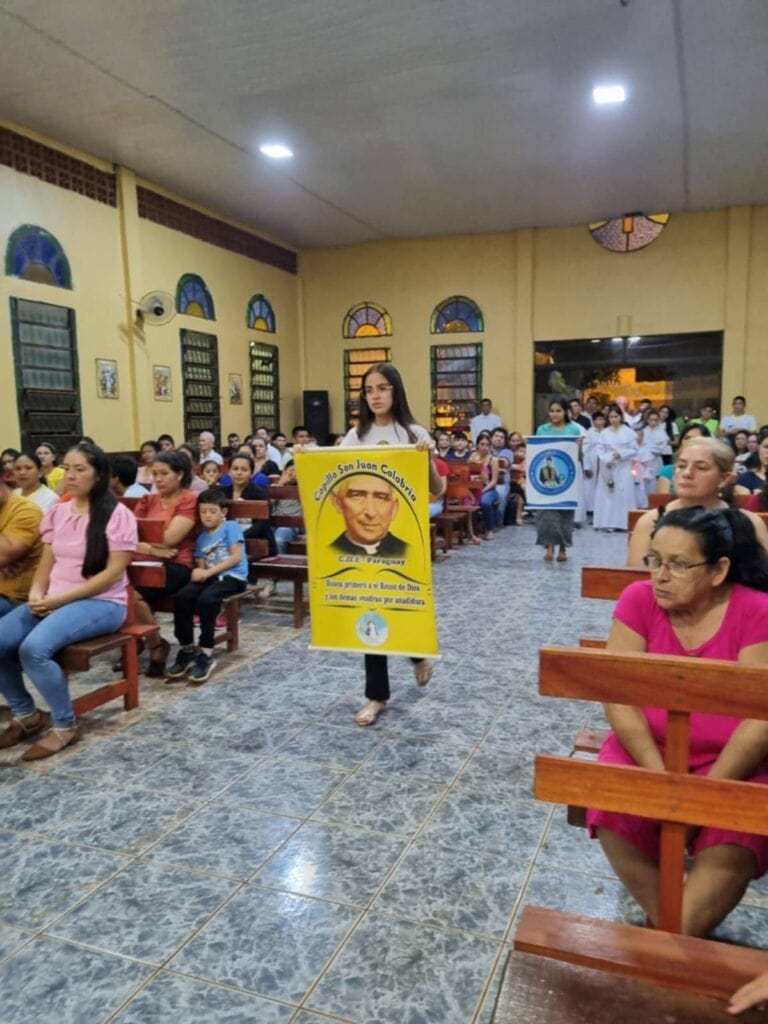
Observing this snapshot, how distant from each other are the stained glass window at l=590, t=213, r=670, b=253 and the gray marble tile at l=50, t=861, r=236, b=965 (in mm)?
12237

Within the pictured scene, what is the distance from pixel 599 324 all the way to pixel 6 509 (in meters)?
11.0

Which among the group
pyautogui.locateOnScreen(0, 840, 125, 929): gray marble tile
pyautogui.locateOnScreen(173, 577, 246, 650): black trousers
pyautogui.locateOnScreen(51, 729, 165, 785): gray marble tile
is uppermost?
pyautogui.locateOnScreen(173, 577, 246, 650): black trousers

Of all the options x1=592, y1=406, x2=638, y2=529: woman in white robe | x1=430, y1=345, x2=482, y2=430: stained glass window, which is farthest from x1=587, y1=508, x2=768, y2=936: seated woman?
x1=430, y1=345, x2=482, y2=430: stained glass window

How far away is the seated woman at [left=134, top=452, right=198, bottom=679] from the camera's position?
3.99 metres

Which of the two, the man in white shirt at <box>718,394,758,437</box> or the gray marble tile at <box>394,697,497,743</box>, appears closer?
the gray marble tile at <box>394,697,497,743</box>

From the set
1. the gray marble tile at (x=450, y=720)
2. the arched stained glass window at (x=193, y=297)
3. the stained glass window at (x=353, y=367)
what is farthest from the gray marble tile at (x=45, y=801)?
the stained glass window at (x=353, y=367)

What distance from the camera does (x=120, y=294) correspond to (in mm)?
9383

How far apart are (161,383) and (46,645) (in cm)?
763

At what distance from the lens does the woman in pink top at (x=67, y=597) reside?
9.87ft

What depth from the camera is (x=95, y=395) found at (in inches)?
354

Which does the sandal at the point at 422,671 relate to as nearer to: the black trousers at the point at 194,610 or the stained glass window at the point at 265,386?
the black trousers at the point at 194,610

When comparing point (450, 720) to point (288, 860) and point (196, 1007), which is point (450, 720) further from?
point (196, 1007)

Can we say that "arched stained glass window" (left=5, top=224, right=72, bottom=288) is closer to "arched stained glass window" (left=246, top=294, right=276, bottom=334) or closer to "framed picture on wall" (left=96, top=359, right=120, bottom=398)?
"framed picture on wall" (left=96, top=359, right=120, bottom=398)

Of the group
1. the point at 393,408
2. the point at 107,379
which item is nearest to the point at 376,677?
the point at 393,408
